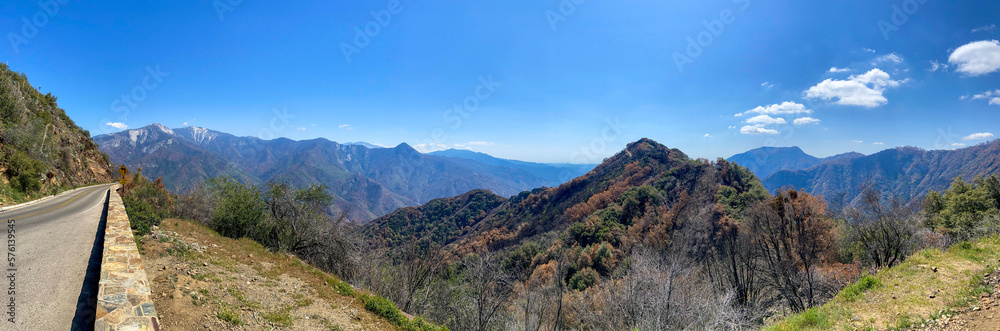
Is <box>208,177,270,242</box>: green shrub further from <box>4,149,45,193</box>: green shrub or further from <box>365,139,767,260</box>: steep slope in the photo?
<box>4,149,45,193</box>: green shrub

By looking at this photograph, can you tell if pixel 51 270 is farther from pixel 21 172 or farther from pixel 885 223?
pixel 885 223

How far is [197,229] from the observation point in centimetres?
1454

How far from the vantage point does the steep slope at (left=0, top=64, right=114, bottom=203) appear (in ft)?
57.2

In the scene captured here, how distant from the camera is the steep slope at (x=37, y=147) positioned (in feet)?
57.2

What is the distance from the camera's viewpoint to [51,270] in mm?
7000

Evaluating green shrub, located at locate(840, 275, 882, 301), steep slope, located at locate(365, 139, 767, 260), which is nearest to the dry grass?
green shrub, located at locate(840, 275, 882, 301)

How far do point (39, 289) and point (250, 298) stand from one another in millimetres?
3455

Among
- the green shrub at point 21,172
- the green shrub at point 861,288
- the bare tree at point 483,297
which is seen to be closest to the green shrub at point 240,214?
the green shrub at point 21,172

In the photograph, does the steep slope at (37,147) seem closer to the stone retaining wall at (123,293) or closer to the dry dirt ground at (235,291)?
the dry dirt ground at (235,291)

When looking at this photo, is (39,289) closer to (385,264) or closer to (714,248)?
(385,264)

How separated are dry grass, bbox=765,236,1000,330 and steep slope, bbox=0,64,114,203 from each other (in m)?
30.8

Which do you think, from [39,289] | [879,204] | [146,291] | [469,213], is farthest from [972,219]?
[469,213]

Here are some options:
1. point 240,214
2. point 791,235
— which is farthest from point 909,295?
point 240,214

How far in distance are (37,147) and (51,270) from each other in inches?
1025
